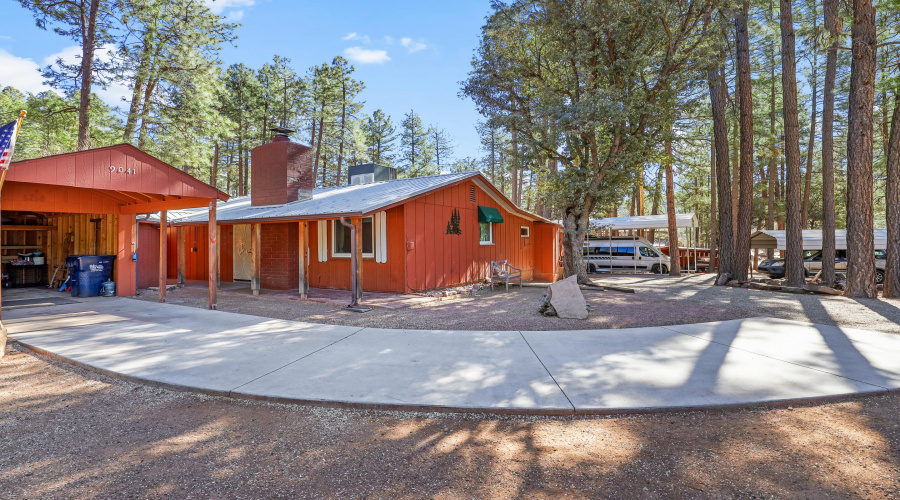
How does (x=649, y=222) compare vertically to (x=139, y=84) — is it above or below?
below

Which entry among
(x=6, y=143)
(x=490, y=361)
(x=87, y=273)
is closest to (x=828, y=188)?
(x=490, y=361)

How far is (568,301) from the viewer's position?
750cm

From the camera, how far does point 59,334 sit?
6.01m

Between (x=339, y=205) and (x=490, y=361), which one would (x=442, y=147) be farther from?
(x=490, y=361)

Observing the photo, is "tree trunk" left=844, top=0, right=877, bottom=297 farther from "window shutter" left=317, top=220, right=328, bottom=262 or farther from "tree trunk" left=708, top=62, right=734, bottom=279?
"window shutter" left=317, top=220, right=328, bottom=262

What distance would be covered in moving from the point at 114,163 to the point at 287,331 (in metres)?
4.36

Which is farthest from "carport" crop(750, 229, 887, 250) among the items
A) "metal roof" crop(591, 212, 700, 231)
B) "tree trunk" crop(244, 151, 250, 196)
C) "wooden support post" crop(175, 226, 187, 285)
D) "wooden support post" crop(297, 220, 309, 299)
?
"tree trunk" crop(244, 151, 250, 196)

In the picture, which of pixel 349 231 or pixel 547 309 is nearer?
pixel 547 309

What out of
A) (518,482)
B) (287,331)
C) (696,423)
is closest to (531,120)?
(287,331)

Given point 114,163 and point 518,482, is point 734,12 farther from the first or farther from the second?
point 114,163

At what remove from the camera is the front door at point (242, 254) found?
13.2 meters

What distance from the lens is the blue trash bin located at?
990cm

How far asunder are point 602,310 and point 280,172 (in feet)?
32.6

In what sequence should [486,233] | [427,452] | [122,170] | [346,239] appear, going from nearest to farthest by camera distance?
[427,452] < [122,170] < [346,239] < [486,233]
